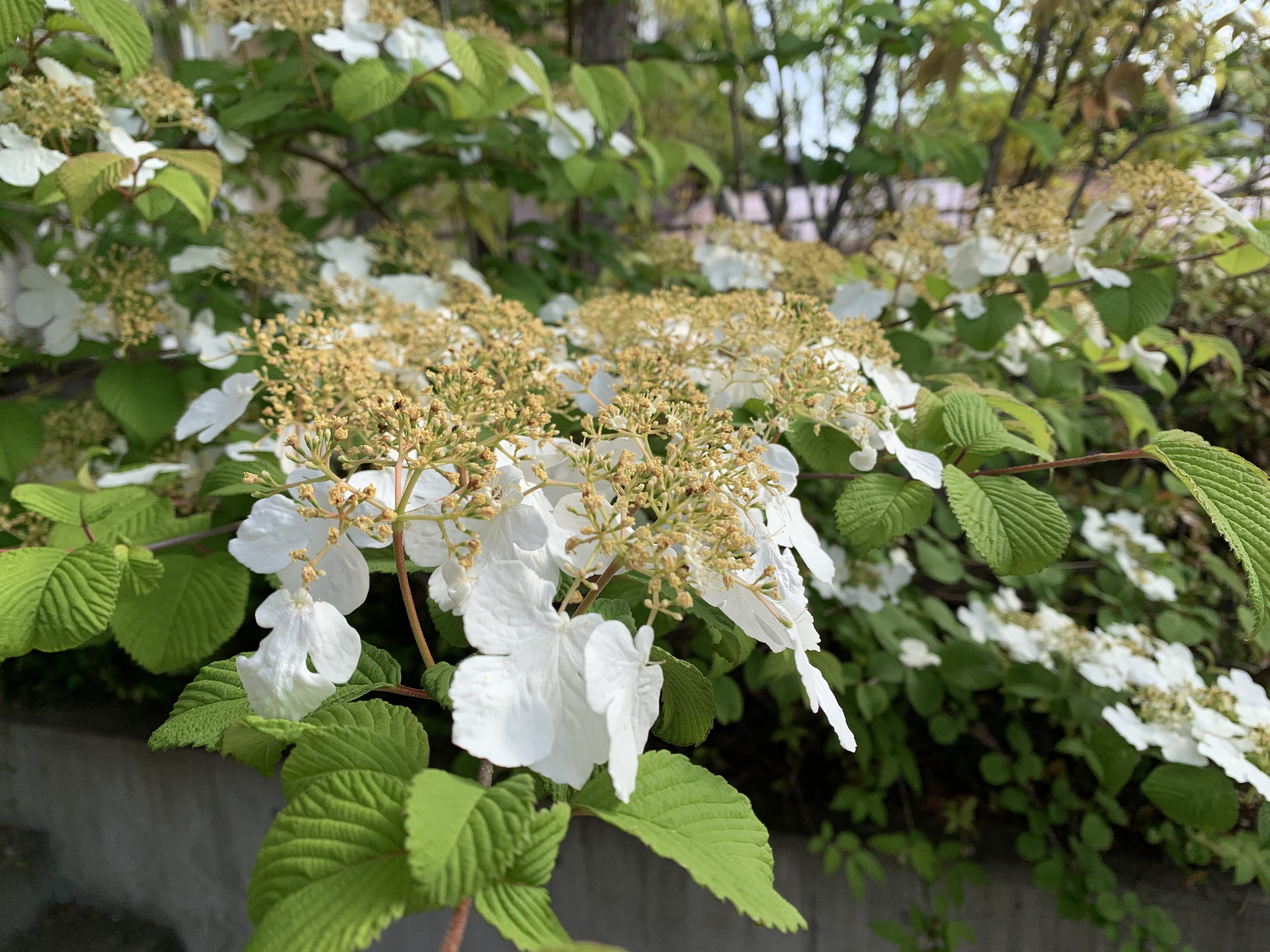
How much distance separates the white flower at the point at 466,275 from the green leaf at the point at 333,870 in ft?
3.54

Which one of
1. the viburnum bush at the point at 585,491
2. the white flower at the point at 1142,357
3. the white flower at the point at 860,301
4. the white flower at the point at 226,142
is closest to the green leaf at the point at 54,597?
the viburnum bush at the point at 585,491

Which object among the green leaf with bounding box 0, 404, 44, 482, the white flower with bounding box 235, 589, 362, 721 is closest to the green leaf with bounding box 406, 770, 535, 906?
the white flower with bounding box 235, 589, 362, 721

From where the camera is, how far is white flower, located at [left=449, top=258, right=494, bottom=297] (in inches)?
55.0

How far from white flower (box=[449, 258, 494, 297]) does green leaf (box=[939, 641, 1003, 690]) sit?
1.27 m

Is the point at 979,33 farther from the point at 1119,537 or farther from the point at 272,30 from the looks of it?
the point at 272,30

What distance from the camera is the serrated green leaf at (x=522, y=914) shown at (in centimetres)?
37

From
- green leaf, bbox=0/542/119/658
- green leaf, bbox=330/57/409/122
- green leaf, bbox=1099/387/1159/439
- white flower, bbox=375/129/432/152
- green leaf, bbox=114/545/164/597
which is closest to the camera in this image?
green leaf, bbox=0/542/119/658

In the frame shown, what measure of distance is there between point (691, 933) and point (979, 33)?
208cm

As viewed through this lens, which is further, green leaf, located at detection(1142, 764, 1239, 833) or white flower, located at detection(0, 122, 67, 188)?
green leaf, located at detection(1142, 764, 1239, 833)

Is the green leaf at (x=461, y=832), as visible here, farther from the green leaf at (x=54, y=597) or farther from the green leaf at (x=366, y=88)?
the green leaf at (x=366, y=88)

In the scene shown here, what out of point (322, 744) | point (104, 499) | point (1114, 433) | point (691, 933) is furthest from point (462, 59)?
point (1114, 433)

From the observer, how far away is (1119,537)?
1815mm

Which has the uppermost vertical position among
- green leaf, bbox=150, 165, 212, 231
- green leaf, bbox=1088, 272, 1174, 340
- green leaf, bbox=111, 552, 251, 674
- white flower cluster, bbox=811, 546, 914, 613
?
green leaf, bbox=150, 165, 212, 231

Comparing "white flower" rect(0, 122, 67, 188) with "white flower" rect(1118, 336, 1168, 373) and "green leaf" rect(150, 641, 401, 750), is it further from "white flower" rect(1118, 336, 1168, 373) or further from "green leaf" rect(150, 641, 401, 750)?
"white flower" rect(1118, 336, 1168, 373)
